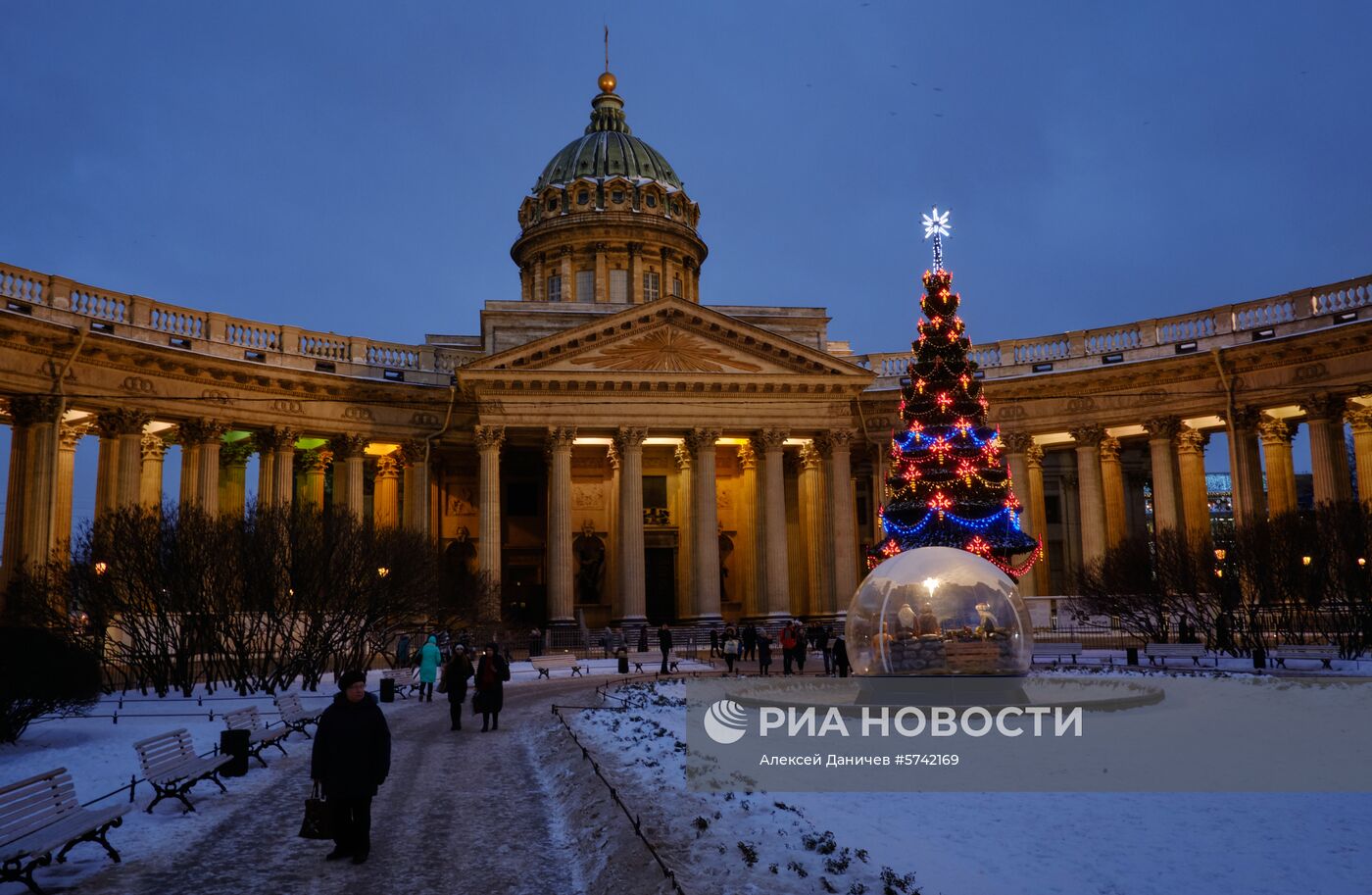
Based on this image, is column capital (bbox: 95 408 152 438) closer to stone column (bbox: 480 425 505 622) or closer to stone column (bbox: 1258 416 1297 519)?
stone column (bbox: 480 425 505 622)

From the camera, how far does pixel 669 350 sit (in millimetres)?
46344

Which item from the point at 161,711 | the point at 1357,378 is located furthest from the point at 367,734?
the point at 1357,378

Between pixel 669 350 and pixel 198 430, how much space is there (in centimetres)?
1784

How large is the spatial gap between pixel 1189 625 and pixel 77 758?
1240 inches

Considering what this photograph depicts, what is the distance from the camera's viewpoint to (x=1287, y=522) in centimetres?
3231

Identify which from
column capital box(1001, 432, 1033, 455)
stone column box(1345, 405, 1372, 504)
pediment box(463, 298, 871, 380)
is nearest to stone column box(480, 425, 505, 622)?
pediment box(463, 298, 871, 380)

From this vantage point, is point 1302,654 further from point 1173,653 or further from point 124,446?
point 124,446

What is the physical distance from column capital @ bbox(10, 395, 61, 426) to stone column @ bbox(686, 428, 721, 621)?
2263 centimetres

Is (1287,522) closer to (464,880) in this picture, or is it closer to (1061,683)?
(1061,683)

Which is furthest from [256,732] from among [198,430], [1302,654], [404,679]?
[198,430]

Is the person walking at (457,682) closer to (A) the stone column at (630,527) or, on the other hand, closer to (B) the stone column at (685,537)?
(A) the stone column at (630,527)

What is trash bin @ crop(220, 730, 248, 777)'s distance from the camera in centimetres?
1459

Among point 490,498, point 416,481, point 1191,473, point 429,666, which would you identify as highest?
point 416,481

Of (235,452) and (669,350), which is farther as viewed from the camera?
(235,452)
